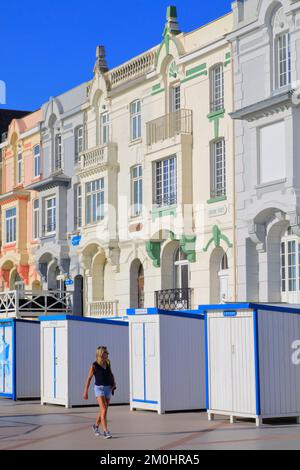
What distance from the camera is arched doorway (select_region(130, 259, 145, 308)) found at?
129 ft

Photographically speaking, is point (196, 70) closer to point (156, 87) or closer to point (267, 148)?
point (156, 87)

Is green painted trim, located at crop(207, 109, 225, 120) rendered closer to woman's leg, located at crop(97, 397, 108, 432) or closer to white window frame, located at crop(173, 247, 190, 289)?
white window frame, located at crop(173, 247, 190, 289)

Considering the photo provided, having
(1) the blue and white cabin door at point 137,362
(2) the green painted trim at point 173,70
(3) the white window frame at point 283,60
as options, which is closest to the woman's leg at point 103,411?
(1) the blue and white cabin door at point 137,362

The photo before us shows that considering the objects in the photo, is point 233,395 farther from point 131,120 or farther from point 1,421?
point 131,120

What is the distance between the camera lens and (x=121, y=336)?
28.7 metres

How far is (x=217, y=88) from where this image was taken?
34375 millimetres

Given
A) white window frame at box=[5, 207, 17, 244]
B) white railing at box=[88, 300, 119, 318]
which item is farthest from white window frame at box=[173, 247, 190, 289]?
white window frame at box=[5, 207, 17, 244]

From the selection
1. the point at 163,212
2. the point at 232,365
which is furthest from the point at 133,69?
the point at 232,365

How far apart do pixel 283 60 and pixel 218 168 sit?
501 centimetres

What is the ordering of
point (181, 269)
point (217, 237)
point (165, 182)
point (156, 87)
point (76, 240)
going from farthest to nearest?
point (76, 240) → point (156, 87) → point (181, 269) → point (165, 182) → point (217, 237)

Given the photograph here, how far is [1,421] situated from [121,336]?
19.3ft

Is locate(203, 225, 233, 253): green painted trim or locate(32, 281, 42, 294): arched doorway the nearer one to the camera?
locate(203, 225, 233, 253): green painted trim

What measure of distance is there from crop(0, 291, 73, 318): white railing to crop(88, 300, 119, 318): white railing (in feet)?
7.82
